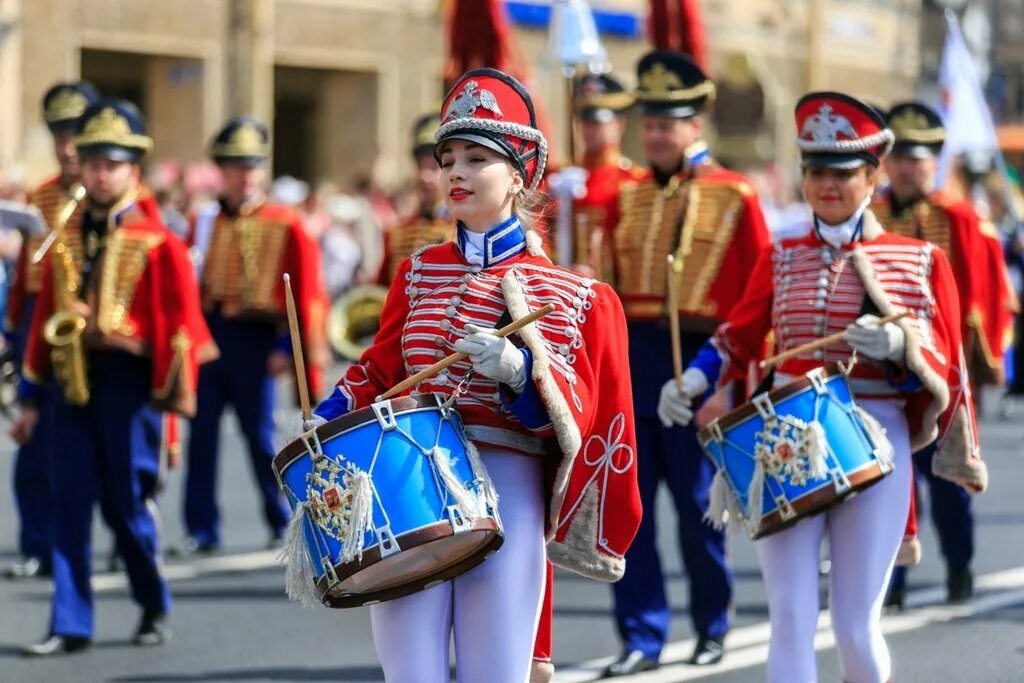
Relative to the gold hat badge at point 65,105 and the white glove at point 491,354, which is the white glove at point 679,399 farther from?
the gold hat badge at point 65,105

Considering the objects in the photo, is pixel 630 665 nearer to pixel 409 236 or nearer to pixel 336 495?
pixel 336 495

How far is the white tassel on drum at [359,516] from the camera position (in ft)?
15.9

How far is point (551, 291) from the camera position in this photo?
5227mm

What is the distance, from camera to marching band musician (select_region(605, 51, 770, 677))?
27.0 ft

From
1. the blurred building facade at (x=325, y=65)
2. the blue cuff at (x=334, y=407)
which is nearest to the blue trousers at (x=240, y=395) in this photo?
the blue cuff at (x=334, y=407)

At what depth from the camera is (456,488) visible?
490 centimetres

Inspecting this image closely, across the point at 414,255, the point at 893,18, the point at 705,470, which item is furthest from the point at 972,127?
A: the point at 893,18

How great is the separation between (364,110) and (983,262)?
22.3 meters

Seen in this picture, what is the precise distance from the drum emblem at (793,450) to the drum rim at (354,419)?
154 cm

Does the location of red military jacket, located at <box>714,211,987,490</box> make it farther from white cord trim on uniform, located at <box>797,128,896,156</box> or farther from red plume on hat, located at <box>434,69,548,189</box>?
red plume on hat, located at <box>434,69,548,189</box>

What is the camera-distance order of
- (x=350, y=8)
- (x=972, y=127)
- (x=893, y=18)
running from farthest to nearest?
(x=893, y=18)
(x=350, y=8)
(x=972, y=127)

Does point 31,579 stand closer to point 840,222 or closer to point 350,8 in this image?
point 840,222

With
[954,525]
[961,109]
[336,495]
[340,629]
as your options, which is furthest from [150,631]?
[961,109]

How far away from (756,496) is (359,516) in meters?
1.81
